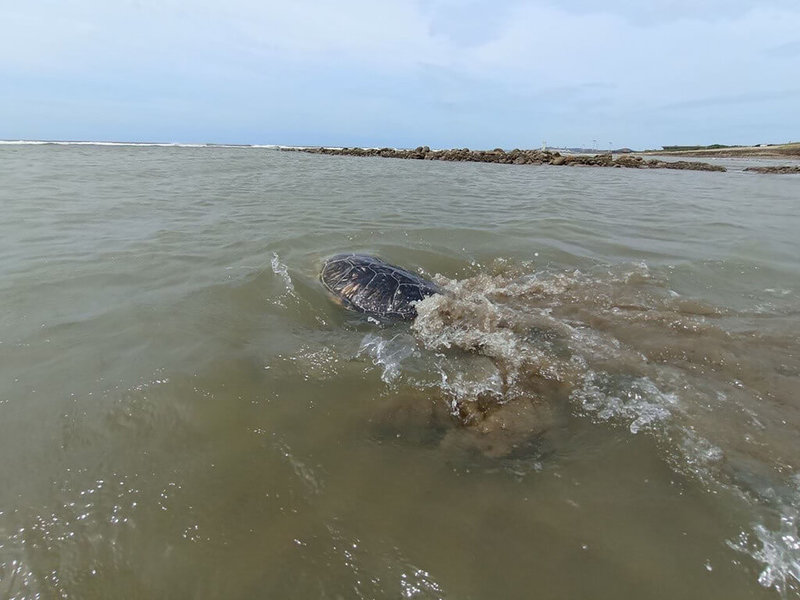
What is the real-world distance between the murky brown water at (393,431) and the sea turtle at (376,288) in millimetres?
262

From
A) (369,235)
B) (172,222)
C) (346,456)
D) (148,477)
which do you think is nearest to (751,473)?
(346,456)

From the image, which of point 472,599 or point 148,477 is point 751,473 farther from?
point 148,477

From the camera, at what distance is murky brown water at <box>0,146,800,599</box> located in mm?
1942

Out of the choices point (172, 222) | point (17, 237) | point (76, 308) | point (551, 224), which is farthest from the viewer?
point (551, 224)

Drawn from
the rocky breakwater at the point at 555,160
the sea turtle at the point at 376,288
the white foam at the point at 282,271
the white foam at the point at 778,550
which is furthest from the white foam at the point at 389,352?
the rocky breakwater at the point at 555,160

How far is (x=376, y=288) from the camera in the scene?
5.23 metres

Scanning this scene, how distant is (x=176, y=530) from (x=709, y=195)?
18894 mm

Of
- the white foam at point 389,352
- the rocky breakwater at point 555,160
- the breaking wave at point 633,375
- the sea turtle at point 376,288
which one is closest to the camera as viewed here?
the breaking wave at point 633,375

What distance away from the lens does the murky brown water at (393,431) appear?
1942 millimetres

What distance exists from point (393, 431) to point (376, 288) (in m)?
2.57

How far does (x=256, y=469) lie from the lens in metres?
2.48

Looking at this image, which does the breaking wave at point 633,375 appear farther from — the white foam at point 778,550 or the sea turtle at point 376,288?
the sea turtle at point 376,288

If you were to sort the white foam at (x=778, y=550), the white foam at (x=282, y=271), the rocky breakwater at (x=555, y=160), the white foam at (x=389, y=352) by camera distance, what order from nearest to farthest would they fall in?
the white foam at (x=778, y=550), the white foam at (x=389, y=352), the white foam at (x=282, y=271), the rocky breakwater at (x=555, y=160)

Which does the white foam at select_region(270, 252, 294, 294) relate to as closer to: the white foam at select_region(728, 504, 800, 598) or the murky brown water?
the murky brown water
